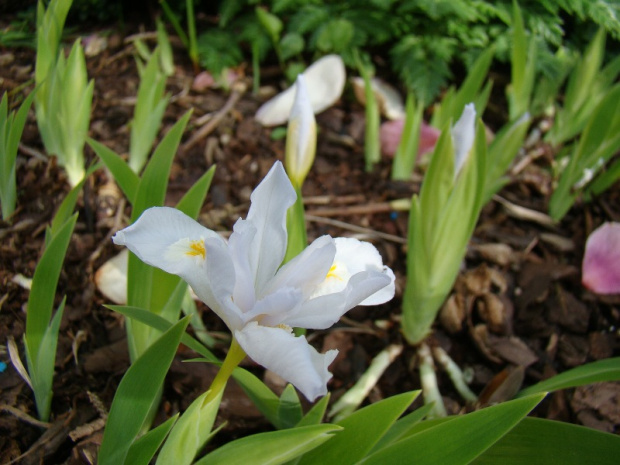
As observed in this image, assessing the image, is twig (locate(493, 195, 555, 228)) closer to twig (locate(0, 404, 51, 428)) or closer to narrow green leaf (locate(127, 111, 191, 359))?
narrow green leaf (locate(127, 111, 191, 359))

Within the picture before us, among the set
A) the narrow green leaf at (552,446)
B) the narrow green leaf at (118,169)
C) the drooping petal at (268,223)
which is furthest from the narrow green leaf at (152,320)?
the narrow green leaf at (552,446)

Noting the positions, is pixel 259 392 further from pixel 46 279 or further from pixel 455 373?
pixel 455 373

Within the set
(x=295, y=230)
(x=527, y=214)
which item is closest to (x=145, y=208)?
(x=295, y=230)

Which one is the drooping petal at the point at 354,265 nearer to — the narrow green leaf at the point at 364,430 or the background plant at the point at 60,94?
the narrow green leaf at the point at 364,430

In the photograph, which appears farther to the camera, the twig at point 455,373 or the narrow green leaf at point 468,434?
the twig at point 455,373

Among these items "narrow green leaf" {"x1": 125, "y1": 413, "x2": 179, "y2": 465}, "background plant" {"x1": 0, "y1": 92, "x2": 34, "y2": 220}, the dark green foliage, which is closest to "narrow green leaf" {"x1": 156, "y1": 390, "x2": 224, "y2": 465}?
"narrow green leaf" {"x1": 125, "y1": 413, "x2": 179, "y2": 465}

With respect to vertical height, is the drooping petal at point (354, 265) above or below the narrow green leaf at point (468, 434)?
above
